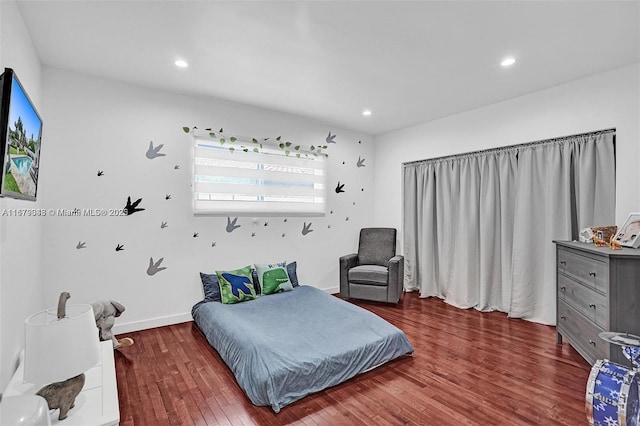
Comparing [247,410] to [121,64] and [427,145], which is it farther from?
[427,145]

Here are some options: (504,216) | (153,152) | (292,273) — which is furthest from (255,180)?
(504,216)

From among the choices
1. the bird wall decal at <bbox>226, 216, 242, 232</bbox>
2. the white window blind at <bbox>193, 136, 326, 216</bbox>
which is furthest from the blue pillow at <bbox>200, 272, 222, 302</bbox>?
the white window blind at <bbox>193, 136, 326, 216</bbox>

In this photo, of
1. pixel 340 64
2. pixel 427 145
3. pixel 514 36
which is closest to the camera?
pixel 514 36

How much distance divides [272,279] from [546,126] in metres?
3.72

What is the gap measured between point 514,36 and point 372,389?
3002 millimetres

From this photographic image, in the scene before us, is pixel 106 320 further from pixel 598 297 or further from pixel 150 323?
pixel 598 297

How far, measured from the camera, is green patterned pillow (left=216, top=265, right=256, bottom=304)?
11.8 feet

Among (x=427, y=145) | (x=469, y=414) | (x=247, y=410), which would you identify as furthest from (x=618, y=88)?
(x=247, y=410)

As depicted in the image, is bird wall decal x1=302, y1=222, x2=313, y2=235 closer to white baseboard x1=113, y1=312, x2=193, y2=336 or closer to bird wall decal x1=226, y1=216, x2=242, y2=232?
bird wall decal x1=226, y1=216, x2=242, y2=232

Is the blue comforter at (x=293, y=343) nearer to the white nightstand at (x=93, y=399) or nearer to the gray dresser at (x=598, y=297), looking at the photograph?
the white nightstand at (x=93, y=399)

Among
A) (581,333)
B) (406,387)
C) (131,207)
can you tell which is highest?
(131,207)

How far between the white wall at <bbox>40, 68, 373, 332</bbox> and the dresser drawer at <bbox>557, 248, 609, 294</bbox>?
330 centimetres

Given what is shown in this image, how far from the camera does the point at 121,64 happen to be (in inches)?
117

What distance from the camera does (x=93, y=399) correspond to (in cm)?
164
